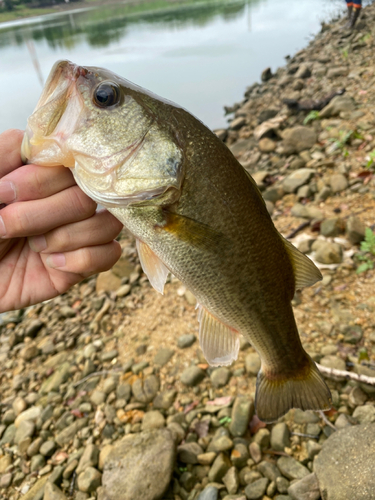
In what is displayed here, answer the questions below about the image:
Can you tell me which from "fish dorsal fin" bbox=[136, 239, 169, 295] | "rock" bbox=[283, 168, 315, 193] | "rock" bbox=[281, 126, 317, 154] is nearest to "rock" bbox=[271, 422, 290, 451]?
"fish dorsal fin" bbox=[136, 239, 169, 295]

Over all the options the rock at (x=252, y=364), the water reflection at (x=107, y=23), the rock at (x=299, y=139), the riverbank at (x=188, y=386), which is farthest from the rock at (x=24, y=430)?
the water reflection at (x=107, y=23)

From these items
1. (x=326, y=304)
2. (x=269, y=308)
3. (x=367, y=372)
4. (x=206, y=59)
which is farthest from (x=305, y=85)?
(x=269, y=308)

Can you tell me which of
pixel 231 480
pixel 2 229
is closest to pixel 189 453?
pixel 231 480

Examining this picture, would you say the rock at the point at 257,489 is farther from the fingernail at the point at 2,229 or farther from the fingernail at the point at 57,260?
the fingernail at the point at 2,229

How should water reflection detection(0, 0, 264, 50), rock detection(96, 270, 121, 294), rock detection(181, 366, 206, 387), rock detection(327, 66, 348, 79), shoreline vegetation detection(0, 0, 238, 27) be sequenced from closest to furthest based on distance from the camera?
rock detection(181, 366, 206, 387)
rock detection(96, 270, 121, 294)
rock detection(327, 66, 348, 79)
water reflection detection(0, 0, 264, 50)
shoreline vegetation detection(0, 0, 238, 27)

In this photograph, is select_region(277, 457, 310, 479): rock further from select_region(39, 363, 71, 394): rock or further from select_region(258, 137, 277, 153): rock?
select_region(258, 137, 277, 153): rock

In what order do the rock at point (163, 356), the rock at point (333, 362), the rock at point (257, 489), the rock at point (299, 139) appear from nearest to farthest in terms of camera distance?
the rock at point (257, 489) < the rock at point (333, 362) < the rock at point (163, 356) < the rock at point (299, 139)
